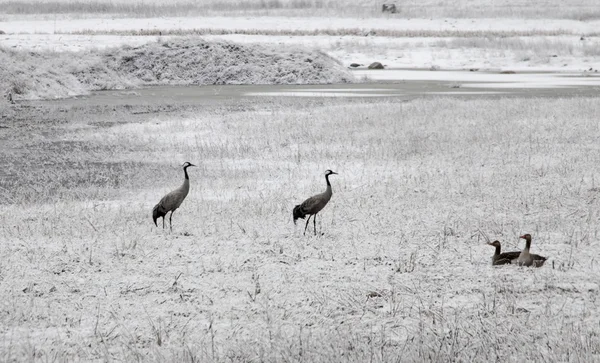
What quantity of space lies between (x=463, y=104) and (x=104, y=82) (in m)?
20.2

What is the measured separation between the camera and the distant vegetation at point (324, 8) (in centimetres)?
9346

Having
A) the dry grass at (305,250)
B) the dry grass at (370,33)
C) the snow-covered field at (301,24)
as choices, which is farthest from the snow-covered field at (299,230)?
the snow-covered field at (301,24)

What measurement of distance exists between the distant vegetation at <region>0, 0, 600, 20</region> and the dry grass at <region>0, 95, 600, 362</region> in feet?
246

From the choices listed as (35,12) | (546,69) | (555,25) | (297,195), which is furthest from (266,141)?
(35,12)

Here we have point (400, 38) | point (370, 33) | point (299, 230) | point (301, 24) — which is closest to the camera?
point (299, 230)

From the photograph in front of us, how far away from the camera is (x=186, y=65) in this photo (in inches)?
1667

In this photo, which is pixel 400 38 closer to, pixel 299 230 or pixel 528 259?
pixel 299 230

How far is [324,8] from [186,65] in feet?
216

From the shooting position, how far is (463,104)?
25766mm

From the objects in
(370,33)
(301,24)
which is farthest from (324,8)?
(370,33)

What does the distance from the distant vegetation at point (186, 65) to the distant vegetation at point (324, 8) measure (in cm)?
5176

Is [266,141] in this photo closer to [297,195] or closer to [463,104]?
[297,195]

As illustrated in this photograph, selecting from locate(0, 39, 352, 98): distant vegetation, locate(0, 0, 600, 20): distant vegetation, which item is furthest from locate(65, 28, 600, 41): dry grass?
locate(0, 39, 352, 98): distant vegetation

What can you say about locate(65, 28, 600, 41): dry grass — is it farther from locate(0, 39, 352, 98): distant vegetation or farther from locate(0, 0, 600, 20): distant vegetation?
locate(0, 39, 352, 98): distant vegetation
